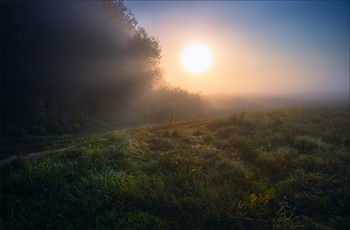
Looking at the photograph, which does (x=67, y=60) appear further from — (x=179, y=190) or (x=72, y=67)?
(x=179, y=190)

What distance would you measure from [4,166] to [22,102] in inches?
Answer: 311

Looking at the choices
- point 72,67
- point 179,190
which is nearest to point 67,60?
point 72,67

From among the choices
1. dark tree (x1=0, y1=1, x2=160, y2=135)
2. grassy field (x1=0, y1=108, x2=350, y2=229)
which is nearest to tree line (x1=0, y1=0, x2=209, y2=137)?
dark tree (x1=0, y1=1, x2=160, y2=135)

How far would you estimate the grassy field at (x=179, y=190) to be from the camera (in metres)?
3.06

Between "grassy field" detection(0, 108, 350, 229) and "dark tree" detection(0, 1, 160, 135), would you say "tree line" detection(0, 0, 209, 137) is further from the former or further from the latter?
"grassy field" detection(0, 108, 350, 229)

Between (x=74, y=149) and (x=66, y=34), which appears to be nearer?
(x=74, y=149)

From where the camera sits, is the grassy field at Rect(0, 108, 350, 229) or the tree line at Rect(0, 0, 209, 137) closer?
the grassy field at Rect(0, 108, 350, 229)

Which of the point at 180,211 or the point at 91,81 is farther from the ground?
the point at 91,81

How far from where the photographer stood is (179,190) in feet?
12.5

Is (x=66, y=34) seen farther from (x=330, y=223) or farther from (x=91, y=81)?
(x=330, y=223)

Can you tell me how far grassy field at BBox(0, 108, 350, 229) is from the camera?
10.0 feet

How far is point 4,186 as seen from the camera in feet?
13.3

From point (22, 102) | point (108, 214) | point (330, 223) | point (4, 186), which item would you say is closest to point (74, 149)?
point (4, 186)

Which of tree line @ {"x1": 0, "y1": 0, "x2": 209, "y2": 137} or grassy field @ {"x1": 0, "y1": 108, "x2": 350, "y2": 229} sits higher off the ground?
tree line @ {"x1": 0, "y1": 0, "x2": 209, "y2": 137}
